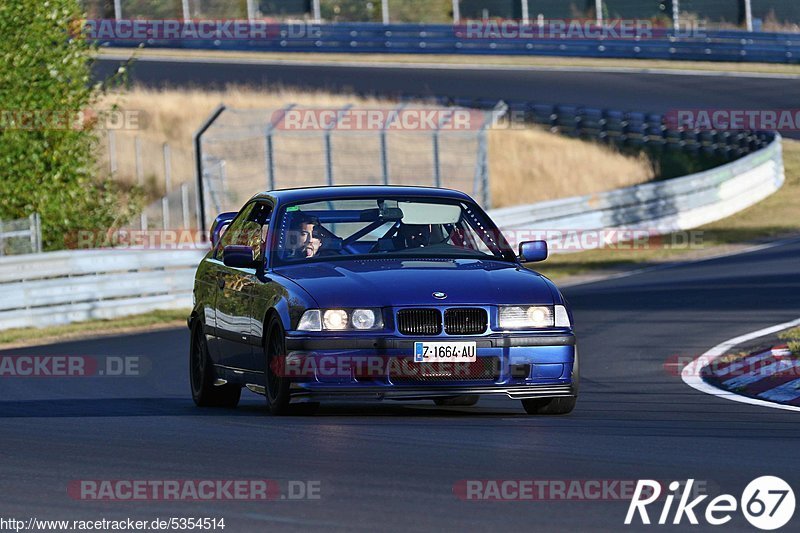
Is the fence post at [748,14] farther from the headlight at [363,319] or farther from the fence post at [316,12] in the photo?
the headlight at [363,319]

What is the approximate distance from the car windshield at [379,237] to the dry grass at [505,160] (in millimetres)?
22387

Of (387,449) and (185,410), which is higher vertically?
(387,449)

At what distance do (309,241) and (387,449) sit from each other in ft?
8.78

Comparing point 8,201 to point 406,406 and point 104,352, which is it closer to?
point 104,352

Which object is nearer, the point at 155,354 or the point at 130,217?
the point at 155,354

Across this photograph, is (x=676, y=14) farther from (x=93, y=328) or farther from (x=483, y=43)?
(x=93, y=328)

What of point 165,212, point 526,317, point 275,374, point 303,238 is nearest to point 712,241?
point 165,212

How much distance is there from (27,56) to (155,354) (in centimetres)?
864

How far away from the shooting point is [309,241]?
1080 cm

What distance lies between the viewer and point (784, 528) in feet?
20.7

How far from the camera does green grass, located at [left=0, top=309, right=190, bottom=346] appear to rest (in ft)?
64.8

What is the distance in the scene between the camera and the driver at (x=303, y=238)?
10.8m

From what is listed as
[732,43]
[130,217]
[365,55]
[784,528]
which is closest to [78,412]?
[784,528]

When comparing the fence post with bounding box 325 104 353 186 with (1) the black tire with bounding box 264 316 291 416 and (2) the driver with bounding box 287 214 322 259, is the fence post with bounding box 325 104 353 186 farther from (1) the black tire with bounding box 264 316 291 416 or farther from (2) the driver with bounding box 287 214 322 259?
(1) the black tire with bounding box 264 316 291 416
